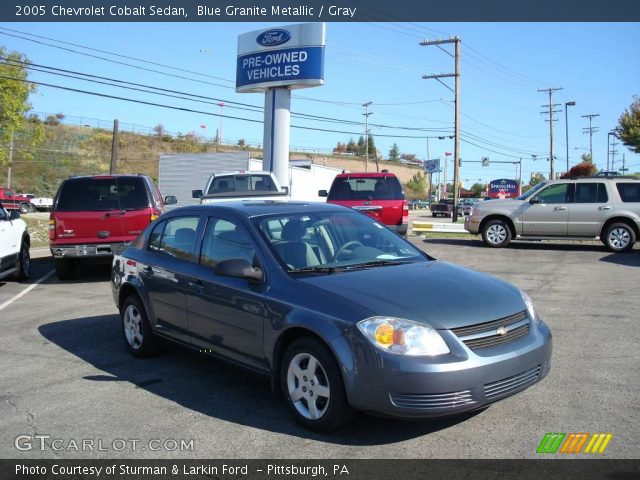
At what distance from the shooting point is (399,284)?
4328 millimetres

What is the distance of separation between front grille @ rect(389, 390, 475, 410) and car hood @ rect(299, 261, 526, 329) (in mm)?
427

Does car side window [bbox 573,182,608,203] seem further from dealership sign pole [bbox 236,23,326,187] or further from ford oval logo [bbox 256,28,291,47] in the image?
ford oval logo [bbox 256,28,291,47]

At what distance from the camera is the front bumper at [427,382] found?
3705mm

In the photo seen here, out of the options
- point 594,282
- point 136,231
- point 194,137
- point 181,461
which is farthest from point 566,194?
point 194,137

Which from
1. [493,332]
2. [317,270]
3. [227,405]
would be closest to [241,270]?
[317,270]

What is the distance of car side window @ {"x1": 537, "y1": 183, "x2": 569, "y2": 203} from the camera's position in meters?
15.8

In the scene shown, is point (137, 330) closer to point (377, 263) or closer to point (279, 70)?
point (377, 263)

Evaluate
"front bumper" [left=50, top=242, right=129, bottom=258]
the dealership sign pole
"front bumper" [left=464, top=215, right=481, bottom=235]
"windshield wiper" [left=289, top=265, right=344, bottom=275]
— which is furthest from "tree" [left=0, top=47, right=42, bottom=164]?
"windshield wiper" [left=289, top=265, right=344, bottom=275]

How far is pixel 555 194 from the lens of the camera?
1591 cm

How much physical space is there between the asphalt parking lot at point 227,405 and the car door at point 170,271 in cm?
50

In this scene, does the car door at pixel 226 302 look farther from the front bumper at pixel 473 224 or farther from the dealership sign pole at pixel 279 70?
the dealership sign pole at pixel 279 70

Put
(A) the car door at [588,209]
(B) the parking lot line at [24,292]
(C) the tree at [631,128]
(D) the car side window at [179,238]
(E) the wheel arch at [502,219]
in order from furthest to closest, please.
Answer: (C) the tree at [631,128] < (E) the wheel arch at [502,219] < (A) the car door at [588,209] < (B) the parking lot line at [24,292] < (D) the car side window at [179,238]

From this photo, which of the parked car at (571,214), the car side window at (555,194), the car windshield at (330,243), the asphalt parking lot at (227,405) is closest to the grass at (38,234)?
the asphalt parking lot at (227,405)

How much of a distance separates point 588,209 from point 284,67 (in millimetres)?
12398
